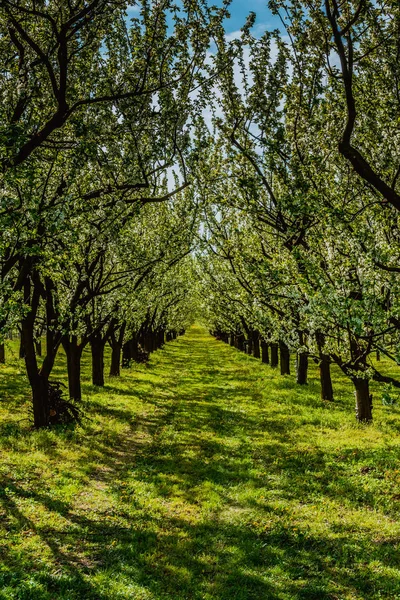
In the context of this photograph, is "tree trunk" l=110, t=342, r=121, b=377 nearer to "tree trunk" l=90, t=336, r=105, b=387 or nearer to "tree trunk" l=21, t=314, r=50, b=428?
"tree trunk" l=90, t=336, r=105, b=387

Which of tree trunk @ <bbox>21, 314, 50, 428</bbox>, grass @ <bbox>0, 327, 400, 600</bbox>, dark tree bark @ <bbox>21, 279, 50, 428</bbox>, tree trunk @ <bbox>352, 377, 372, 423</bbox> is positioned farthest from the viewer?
tree trunk @ <bbox>352, 377, 372, 423</bbox>

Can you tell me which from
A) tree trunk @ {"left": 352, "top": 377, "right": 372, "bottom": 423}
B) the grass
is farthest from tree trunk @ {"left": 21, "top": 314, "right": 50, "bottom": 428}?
tree trunk @ {"left": 352, "top": 377, "right": 372, "bottom": 423}

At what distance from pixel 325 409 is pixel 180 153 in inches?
556

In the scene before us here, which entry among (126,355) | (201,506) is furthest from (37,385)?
(126,355)

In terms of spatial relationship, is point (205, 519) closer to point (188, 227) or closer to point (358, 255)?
point (358, 255)

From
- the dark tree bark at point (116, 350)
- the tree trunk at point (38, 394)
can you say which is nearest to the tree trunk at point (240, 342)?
the dark tree bark at point (116, 350)

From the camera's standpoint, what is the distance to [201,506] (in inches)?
445

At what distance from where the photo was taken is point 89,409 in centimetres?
2117

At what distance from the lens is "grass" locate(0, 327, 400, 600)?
8023 millimetres

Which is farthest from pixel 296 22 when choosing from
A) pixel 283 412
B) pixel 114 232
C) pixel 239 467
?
pixel 283 412

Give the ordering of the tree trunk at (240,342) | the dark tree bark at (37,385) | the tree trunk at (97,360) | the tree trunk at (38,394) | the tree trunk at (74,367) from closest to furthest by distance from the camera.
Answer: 1. the dark tree bark at (37,385)
2. the tree trunk at (38,394)
3. the tree trunk at (74,367)
4. the tree trunk at (97,360)
5. the tree trunk at (240,342)

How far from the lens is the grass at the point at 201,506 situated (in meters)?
8.02

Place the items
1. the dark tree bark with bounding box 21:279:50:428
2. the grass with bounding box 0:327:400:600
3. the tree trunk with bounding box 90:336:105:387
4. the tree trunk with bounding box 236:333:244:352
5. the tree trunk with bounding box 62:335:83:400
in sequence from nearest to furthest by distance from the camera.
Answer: the grass with bounding box 0:327:400:600
the dark tree bark with bounding box 21:279:50:428
the tree trunk with bounding box 62:335:83:400
the tree trunk with bounding box 90:336:105:387
the tree trunk with bounding box 236:333:244:352

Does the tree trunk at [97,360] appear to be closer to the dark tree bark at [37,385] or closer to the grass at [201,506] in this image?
the grass at [201,506]
